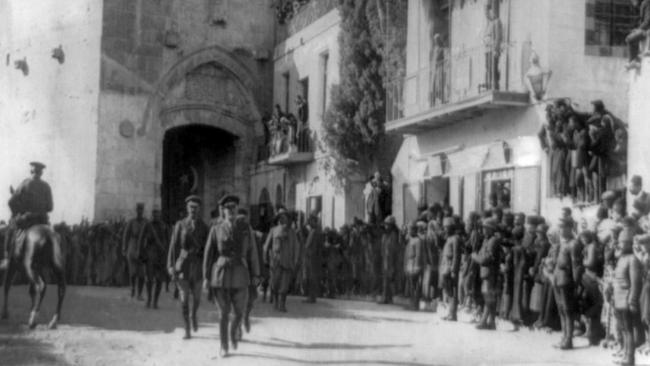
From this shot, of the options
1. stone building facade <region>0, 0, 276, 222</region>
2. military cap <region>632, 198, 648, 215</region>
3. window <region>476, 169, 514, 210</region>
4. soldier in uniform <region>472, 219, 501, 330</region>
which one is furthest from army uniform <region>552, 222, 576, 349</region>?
stone building facade <region>0, 0, 276, 222</region>

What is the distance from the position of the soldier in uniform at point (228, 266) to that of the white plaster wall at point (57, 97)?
59.8 ft

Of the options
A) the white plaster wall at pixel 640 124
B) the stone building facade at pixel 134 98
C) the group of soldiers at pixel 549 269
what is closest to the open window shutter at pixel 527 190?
the group of soldiers at pixel 549 269

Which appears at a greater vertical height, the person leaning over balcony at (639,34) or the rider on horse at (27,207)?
the person leaning over balcony at (639,34)

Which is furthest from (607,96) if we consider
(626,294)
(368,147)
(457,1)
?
(368,147)

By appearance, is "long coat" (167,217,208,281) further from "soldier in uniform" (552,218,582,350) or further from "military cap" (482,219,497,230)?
"soldier in uniform" (552,218,582,350)

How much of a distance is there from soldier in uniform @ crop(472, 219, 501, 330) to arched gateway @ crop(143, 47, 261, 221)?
57.4 ft

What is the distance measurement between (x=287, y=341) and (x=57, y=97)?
1920 centimetres

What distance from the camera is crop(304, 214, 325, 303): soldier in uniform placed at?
20625 millimetres

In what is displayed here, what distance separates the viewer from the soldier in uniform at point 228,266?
11.8 metres

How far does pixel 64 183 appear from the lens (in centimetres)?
3038

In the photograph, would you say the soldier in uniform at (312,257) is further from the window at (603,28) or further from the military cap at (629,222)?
the military cap at (629,222)

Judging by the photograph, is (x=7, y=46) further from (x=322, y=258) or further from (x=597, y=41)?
(x=597, y=41)

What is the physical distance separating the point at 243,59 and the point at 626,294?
2271cm

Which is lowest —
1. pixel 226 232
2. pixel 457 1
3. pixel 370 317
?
pixel 370 317
